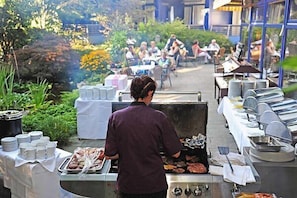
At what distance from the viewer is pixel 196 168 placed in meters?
2.38

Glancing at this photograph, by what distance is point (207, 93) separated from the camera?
8.99 metres

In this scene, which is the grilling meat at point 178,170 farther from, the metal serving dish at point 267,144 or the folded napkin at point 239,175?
the metal serving dish at point 267,144

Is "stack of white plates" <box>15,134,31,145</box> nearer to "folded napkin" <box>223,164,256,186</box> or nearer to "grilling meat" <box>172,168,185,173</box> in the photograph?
"grilling meat" <box>172,168,185,173</box>

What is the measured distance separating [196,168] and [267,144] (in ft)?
2.12

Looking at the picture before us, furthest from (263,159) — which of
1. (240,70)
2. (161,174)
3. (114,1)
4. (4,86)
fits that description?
(114,1)

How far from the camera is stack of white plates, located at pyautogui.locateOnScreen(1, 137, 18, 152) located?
10.7 feet

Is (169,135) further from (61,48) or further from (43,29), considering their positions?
(43,29)

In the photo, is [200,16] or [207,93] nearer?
[207,93]

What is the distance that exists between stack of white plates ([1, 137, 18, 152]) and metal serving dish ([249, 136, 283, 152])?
2.18 metres

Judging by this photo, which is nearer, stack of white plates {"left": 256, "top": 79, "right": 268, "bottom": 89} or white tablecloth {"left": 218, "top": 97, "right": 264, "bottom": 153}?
white tablecloth {"left": 218, "top": 97, "right": 264, "bottom": 153}

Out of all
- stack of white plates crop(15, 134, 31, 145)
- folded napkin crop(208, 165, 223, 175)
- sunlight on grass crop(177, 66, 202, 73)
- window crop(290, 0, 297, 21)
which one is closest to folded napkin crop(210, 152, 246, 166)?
folded napkin crop(208, 165, 223, 175)

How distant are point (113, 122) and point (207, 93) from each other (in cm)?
721

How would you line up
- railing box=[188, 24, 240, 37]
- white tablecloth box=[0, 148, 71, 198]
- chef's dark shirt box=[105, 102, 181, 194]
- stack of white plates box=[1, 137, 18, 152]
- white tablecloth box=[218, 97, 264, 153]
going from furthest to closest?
railing box=[188, 24, 240, 37]
white tablecloth box=[218, 97, 264, 153]
stack of white plates box=[1, 137, 18, 152]
white tablecloth box=[0, 148, 71, 198]
chef's dark shirt box=[105, 102, 181, 194]

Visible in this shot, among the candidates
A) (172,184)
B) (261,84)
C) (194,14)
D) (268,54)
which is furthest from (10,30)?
(194,14)
